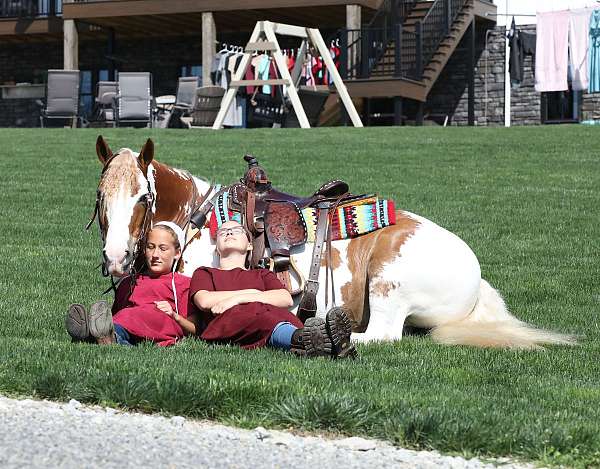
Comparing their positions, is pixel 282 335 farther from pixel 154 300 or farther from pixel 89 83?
pixel 89 83

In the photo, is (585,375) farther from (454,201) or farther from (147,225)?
(454,201)

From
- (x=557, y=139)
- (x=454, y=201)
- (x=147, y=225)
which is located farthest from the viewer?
(x=557, y=139)

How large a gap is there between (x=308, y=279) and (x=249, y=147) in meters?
11.2

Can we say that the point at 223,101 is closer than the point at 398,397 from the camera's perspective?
No

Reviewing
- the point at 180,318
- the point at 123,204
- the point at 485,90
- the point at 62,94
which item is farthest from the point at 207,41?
the point at 123,204

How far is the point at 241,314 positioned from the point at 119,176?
3.29 ft

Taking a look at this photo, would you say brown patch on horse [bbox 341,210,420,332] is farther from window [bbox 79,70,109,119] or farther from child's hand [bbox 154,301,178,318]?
window [bbox 79,70,109,119]

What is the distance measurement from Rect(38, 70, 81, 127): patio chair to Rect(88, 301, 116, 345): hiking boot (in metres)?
20.5

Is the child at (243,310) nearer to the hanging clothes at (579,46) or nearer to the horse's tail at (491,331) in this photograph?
the horse's tail at (491,331)

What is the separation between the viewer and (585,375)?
5.93 metres

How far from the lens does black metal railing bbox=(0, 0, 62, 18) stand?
31766 millimetres

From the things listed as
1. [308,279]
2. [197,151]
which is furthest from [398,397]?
[197,151]

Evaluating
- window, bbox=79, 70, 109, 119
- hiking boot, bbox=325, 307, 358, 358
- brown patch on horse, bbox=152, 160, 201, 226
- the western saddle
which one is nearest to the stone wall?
window, bbox=79, 70, 109, 119

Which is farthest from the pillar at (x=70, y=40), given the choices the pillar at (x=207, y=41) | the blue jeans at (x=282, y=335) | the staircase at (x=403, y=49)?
the blue jeans at (x=282, y=335)
